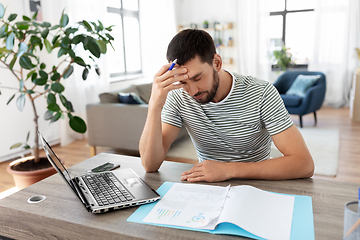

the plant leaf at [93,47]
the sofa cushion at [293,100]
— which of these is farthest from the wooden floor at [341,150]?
the plant leaf at [93,47]

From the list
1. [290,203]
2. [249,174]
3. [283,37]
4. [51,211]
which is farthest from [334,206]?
[283,37]

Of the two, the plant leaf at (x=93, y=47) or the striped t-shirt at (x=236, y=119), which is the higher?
the plant leaf at (x=93, y=47)

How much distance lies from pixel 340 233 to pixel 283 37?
6483 mm

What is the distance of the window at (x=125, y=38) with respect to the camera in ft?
17.4

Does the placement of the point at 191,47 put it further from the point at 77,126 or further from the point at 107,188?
the point at 77,126

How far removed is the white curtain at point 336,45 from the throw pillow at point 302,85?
1.59m

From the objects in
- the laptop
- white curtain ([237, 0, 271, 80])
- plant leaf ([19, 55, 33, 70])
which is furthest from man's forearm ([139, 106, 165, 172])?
white curtain ([237, 0, 271, 80])

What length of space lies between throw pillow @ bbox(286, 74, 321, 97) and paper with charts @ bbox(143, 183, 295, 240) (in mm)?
4148

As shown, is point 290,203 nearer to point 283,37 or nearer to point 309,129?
point 309,129

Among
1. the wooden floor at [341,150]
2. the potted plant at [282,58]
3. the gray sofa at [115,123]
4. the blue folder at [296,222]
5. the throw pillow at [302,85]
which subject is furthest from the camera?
the potted plant at [282,58]

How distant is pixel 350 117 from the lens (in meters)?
5.21

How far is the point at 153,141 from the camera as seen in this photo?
4.22 feet

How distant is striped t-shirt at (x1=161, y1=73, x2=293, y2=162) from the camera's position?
1275 millimetres

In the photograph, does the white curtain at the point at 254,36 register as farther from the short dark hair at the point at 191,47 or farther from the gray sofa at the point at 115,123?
the short dark hair at the point at 191,47
